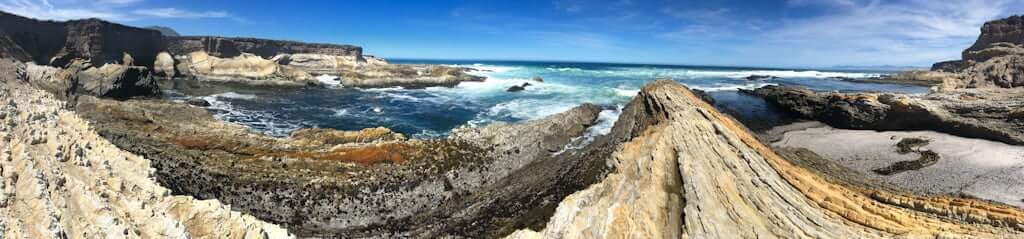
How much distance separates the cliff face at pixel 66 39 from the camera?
29.5 m

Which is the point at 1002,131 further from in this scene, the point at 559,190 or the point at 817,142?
the point at 559,190

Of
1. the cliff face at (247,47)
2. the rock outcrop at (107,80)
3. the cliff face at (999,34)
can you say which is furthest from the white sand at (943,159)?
the cliff face at (247,47)

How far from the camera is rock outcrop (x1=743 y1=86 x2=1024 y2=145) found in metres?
13.4

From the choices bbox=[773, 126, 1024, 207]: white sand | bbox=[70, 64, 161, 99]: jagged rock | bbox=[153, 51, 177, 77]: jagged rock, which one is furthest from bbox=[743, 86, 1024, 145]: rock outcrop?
bbox=[153, 51, 177, 77]: jagged rock

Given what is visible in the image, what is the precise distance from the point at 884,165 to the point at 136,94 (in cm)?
3744

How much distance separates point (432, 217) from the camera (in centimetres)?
961

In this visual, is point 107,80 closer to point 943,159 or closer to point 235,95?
point 235,95

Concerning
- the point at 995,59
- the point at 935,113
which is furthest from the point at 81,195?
the point at 995,59

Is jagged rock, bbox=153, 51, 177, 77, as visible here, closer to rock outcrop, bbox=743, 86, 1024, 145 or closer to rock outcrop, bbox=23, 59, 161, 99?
rock outcrop, bbox=23, 59, 161, 99

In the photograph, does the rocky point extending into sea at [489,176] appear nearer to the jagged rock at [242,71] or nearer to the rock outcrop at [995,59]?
the rock outcrop at [995,59]

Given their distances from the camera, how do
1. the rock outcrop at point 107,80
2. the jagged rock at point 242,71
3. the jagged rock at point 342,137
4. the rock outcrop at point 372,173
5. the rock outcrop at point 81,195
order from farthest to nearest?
1. the jagged rock at point 242,71
2. the rock outcrop at point 107,80
3. the jagged rock at point 342,137
4. the rock outcrop at point 372,173
5. the rock outcrop at point 81,195

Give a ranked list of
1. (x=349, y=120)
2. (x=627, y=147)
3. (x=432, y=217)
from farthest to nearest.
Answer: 1. (x=349, y=120)
2. (x=432, y=217)
3. (x=627, y=147)

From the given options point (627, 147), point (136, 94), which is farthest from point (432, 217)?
point (136, 94)

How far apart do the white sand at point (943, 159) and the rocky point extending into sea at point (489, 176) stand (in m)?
0.49
